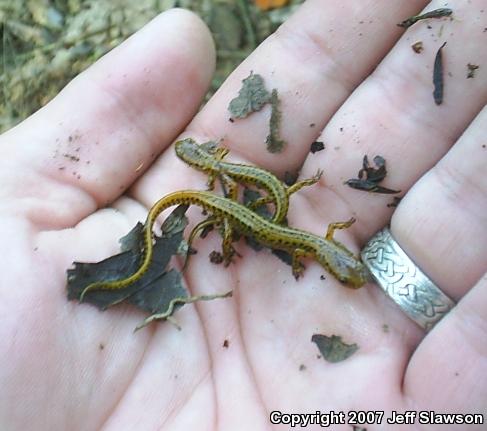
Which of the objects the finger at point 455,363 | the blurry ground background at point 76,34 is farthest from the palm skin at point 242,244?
the blurry ground background at point 76,34

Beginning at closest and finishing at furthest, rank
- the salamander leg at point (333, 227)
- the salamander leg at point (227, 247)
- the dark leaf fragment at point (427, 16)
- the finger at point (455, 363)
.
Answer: the finger at point (455, 363)
the salamander leg at point (227, 247)
the salamander leg at point (333, 227)
the dark leaf fragment at point (427, 16)

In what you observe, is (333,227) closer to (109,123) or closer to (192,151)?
(192,151)

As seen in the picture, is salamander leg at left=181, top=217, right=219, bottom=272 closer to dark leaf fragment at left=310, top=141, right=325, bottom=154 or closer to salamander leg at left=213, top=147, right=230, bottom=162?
salamander leg at left=213, top=147, right=230, bottom=162

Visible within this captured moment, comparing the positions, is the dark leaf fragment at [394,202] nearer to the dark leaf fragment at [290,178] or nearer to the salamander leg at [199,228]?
the dark leaf fragment at [290,178]

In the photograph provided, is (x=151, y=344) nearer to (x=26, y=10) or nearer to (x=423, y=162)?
(x=423, y=162)

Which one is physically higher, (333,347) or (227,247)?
(227,247)

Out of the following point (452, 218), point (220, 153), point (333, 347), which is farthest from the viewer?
point (220, 153)

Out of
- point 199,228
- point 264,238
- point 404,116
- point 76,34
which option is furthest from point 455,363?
point 76,34
